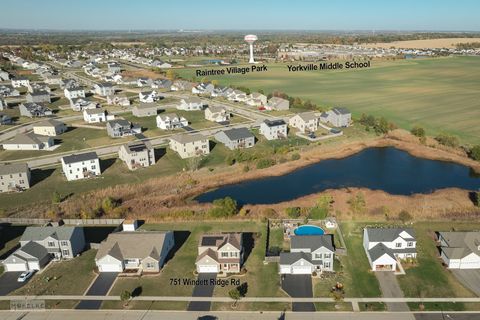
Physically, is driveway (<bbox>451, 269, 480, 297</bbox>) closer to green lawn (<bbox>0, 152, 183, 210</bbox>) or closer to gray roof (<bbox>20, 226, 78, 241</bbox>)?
gray roof (<bbox>20, 226, 78, 241</bbox>)

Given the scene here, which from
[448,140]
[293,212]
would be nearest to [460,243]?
[293,212]

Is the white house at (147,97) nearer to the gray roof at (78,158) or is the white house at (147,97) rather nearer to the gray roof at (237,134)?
the gray roof at (237,134)

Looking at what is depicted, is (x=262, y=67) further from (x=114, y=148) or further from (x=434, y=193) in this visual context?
(x=434, y=193)

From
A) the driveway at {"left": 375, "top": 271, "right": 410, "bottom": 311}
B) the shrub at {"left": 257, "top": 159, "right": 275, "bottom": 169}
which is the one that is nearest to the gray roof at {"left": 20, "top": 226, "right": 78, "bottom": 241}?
the driveway at {"left": 375, "top": 271, "right": 410, "bottom": 311}

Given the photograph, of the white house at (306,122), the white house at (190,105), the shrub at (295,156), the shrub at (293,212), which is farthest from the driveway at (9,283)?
the white house at (190,105)

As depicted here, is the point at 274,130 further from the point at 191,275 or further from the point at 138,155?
the point at 191,275

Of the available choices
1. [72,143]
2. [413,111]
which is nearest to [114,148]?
[72,143]

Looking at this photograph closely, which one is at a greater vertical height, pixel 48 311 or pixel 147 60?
pixel 147 60
